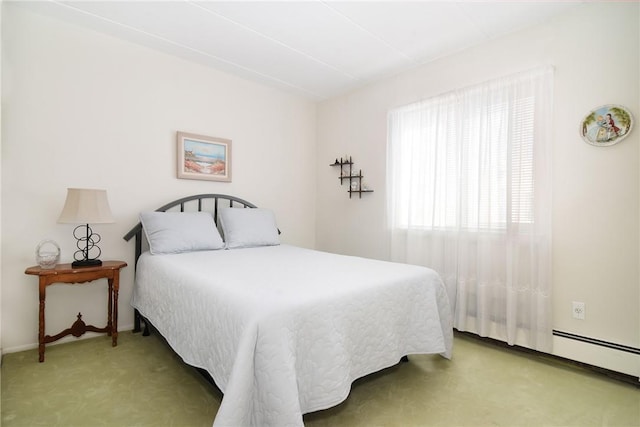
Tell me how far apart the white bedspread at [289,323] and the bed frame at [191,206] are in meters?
0.55

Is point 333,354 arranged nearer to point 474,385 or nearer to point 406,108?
point 474,385

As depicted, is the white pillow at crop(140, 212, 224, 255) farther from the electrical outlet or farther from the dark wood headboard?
the electrical outlet

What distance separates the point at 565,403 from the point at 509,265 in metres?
0.97

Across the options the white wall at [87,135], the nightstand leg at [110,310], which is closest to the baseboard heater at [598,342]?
the white wall at [87,135]

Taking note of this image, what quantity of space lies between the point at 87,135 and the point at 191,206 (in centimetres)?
104

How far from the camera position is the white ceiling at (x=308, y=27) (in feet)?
7.60

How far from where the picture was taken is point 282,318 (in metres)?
1.36

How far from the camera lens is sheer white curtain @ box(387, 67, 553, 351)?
2381 millimetres

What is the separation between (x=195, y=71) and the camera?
326 cm

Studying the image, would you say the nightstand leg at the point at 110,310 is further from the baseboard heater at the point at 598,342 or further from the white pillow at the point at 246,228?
the baseboard heater at the point at 598,342

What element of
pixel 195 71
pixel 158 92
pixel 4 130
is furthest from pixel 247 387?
pixel 195 71

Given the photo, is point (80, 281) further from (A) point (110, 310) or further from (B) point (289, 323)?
(B) point (289, 323)

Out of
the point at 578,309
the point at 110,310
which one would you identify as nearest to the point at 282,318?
the point at 110,310

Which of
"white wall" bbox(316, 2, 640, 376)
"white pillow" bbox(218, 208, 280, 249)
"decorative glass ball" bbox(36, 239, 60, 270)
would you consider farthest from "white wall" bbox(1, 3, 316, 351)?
"white wall" bbox(316, 2, 640, 376)
